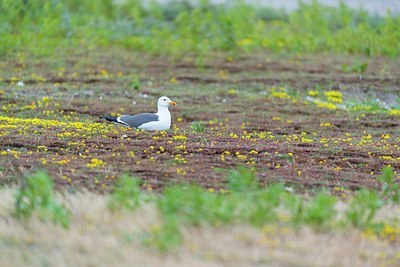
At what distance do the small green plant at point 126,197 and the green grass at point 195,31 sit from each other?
12736 millimetres

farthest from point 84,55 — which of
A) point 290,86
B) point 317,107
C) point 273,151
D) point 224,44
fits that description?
point 273,151

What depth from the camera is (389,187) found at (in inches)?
386

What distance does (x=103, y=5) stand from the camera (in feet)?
95.0

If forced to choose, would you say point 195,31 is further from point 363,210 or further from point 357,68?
point 363,210

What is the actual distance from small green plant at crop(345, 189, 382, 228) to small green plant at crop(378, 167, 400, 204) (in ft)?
1.95

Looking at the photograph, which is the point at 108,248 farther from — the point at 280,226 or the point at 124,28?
the point at 124,28

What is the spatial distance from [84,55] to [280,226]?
1457cm

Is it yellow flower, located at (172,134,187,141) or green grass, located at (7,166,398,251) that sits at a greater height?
green grass, located at (7,166,398,251)

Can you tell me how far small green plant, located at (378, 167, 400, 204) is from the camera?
9.26 meters

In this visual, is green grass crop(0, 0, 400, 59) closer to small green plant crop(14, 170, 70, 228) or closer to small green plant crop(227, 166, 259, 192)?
small green plant crop(227, 166, 259, 192)

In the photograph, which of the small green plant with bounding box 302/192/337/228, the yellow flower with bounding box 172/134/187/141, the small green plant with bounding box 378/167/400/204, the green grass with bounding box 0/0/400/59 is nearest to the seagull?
the yellow flower with bounding box 172/134/187/141

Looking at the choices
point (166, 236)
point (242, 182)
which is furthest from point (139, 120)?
point (166, 236)

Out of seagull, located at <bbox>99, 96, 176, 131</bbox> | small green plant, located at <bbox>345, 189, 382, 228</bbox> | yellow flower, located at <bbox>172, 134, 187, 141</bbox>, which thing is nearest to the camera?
small green plant, located at <bbox>345, 189, 382, 228</bbox>

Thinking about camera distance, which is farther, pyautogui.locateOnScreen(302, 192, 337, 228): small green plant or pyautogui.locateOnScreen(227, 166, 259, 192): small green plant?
pyautogui.locateOnScreen(227, 166, 259, 192): small green plant
